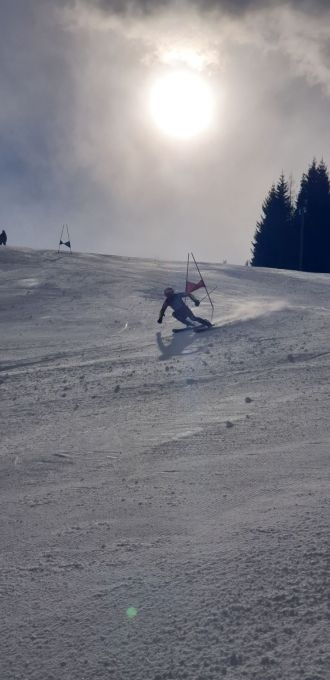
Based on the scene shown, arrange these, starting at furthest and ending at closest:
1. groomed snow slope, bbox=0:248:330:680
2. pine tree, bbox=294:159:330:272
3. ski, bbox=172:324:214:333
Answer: pine tree, bbox=294:159:330:272 < ski, bbox=172:324:214:333 < groomed snow slope, bbox=0:248:330:680

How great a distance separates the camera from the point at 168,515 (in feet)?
19.6

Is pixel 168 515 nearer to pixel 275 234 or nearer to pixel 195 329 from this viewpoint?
pixel 195 329

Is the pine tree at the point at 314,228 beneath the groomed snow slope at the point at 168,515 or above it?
above

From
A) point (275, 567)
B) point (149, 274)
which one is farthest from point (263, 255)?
point (275, 567)

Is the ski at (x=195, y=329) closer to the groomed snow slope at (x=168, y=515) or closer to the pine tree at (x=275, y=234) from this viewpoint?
the groomed snow slope at (x=168, y=515)

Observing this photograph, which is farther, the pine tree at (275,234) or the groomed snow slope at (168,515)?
the pine tree at (275,234)

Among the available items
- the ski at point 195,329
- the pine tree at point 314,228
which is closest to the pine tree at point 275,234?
the pine tree at point 314,228

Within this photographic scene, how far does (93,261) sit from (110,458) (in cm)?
2994

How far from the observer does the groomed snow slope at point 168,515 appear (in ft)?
13.7

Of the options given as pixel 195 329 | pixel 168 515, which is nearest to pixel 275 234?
pixel 195 329

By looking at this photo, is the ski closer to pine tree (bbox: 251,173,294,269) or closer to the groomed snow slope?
the groomed snow slope

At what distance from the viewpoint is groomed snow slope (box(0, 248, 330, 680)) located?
417 centimetres

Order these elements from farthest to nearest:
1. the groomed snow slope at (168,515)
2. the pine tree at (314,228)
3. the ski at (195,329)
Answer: the pine tree at (314,228) < the ski at (195,329) < the groomed snow slope at (168,515)

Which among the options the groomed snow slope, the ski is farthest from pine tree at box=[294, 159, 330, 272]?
the groomed snow slope
